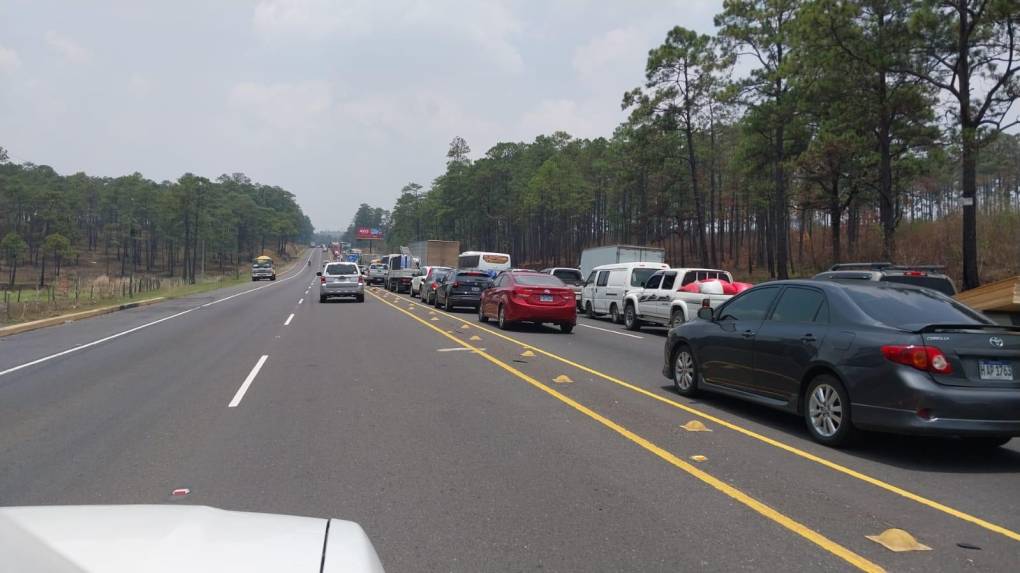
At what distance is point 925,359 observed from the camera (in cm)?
655

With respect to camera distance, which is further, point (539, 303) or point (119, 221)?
point (119, 221)

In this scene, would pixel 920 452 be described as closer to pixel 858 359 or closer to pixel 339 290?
pixel 858 359

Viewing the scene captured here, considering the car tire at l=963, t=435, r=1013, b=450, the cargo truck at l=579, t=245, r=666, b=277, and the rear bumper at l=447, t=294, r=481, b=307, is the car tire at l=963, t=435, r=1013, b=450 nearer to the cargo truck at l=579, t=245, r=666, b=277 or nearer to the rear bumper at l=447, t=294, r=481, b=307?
the rear bumper at l=447, t=294, r=481, b=307

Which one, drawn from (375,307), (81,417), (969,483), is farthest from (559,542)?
(375,307)

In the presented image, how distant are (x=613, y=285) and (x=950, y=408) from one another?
18.0 metres

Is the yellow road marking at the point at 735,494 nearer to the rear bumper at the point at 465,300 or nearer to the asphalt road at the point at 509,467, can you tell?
the asphalt road at the point at 509,467

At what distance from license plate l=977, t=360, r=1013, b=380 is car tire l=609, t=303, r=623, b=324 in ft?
56.5

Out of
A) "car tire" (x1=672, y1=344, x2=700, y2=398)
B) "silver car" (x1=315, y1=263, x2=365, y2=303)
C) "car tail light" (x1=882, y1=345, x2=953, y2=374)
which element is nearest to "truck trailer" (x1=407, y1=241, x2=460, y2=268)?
"silver car" (x1=315, y1=263, x2=365, y2=303)

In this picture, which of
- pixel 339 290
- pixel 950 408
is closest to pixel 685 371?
pixel 950 408

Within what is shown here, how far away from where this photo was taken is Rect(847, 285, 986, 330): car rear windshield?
7.01 m

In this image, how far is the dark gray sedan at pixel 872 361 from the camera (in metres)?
6.44

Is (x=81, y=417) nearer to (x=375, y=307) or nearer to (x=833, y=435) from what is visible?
(x=833, y=435)

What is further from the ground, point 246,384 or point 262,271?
point 262,271

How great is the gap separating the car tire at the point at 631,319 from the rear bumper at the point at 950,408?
589 inches
